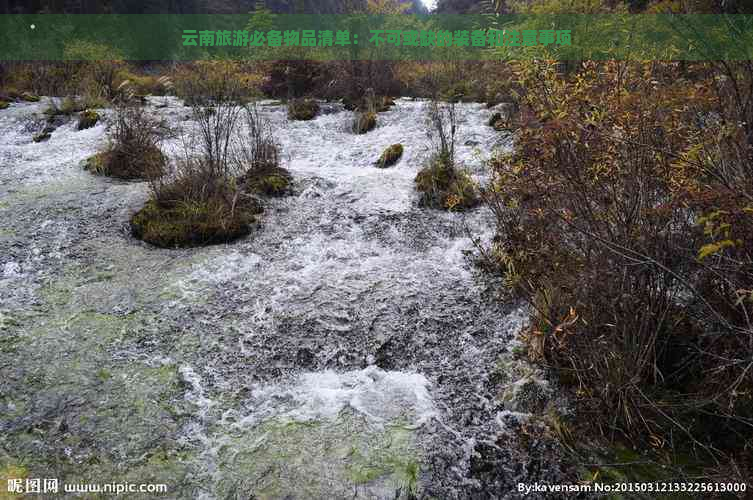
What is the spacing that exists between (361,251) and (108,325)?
232 cm

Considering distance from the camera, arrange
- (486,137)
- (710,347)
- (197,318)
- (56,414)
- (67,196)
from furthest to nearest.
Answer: (486,137) < (67,196) < (197,318) < (56,414) < (710,347)

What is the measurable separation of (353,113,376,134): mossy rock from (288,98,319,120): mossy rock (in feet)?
4.57

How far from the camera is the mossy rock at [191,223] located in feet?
14.9

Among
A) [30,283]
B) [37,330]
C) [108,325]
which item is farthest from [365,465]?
[30,283]

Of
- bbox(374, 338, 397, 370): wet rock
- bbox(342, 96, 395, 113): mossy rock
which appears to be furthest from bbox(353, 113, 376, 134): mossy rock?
bbox(374, 338, 397, 370): wet rock

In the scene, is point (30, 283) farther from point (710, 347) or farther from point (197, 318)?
point (710, 347)

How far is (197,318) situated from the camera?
345 cm

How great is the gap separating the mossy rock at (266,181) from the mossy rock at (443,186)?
182cm

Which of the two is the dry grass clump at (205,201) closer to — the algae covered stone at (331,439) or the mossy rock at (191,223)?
the mossy rock at (191,223)

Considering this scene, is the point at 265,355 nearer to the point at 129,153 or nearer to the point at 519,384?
the point at 519,384

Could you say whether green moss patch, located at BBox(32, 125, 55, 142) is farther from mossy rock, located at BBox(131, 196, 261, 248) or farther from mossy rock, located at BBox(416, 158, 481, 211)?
mossy rock, located at BBox(416, 158, 481, 211)

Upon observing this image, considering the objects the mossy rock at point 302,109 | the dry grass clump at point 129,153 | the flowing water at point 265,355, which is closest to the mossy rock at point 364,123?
the mossy rock at point 302,109

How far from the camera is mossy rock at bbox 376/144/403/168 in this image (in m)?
6.97

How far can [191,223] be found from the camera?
15.3 feet
